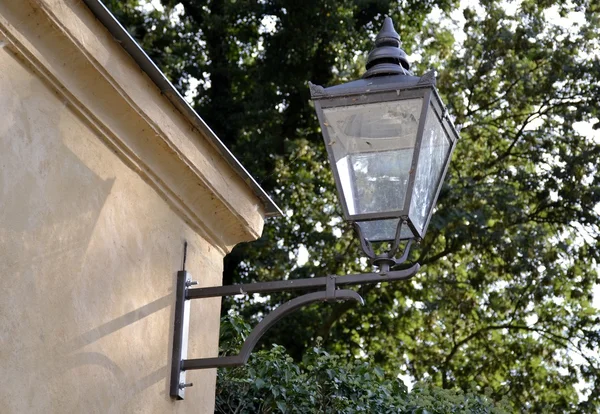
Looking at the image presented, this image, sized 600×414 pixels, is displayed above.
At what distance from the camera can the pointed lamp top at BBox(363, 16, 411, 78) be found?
4156 mm

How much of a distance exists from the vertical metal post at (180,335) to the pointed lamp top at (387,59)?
1.05 meters

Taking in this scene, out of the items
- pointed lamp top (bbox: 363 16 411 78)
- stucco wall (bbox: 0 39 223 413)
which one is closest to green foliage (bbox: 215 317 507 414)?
stucco wall (bbox: 0 39 223 413)

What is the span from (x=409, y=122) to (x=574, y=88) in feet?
38.3

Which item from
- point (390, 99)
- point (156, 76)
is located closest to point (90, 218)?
point (156, 76)

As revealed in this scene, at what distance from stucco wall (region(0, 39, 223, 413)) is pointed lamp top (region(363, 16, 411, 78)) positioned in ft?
3.14

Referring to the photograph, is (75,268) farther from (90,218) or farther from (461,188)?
(461,188)

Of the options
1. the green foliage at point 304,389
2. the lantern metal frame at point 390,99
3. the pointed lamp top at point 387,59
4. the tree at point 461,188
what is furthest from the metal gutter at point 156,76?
the tree at point 461,188

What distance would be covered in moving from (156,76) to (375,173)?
84 cm

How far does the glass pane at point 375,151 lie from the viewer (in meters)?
3.87

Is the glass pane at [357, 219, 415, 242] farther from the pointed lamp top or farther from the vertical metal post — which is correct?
the vertical metal post

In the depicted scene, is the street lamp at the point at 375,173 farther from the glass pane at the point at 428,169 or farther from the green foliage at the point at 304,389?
the green foliage at the point at 304,389

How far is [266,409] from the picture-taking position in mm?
8461

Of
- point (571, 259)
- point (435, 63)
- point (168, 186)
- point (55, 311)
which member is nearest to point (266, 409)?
point (168, 186)

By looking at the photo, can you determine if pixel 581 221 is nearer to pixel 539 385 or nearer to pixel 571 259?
pixel 571 259
